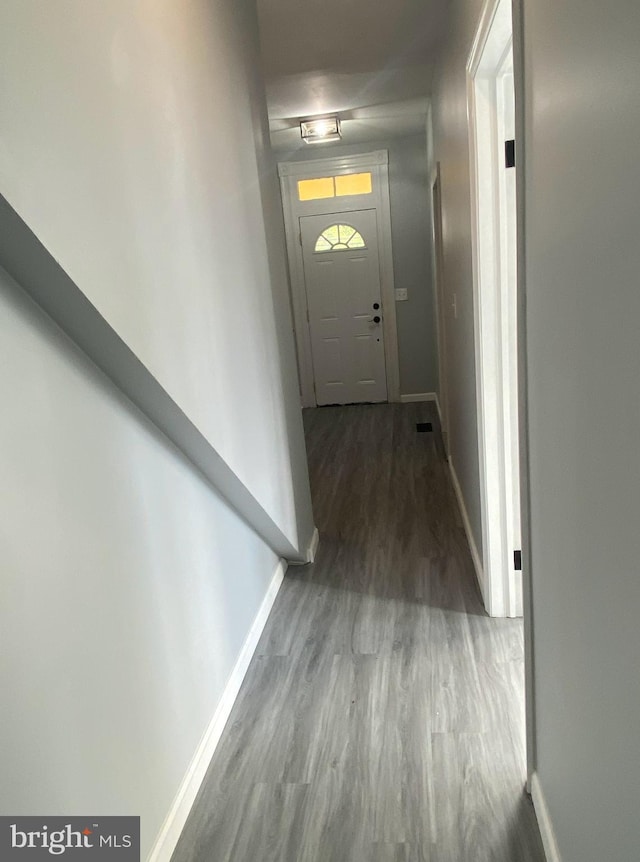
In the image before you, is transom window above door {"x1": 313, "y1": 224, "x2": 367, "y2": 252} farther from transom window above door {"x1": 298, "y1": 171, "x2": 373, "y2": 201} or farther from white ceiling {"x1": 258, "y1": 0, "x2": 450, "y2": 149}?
white ceiling {"x1": 258, "y1": 0, "x2": 450, "y2": 149}

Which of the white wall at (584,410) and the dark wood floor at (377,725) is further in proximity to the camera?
the dark wood floor at (377,725)

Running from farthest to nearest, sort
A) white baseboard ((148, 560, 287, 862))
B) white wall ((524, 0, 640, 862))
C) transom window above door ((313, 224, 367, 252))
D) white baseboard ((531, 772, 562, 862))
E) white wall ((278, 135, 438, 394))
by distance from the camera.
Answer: transom window above door ((313, 224, 367, 252)) → white wall ((278, 135, 438, 394)) → white baseboard ((148, 560, 287, 862)) → white baseboard ((531, 772, 562, 862)) → white wall ((524, 0, 640, 862))

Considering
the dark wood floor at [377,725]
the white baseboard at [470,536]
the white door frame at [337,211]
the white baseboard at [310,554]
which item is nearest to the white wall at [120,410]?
the dark wood floor at [377,725]

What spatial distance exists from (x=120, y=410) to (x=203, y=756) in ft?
3.58

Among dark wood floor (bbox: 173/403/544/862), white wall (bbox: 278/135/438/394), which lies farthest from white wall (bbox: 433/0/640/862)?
white wall (bbox: 278/135/438/394)

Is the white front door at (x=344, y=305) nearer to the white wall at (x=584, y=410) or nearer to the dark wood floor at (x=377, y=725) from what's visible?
the dark wood floor at (x=377, y=725)

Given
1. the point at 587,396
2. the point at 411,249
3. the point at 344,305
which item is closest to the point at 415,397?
the point at 344,305

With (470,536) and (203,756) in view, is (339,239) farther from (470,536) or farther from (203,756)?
(203,756)

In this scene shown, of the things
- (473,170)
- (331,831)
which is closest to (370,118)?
(473,170)

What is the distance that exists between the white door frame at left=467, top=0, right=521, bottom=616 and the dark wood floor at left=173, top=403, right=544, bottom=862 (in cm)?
23

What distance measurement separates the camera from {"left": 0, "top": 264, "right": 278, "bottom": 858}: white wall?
1.06 m

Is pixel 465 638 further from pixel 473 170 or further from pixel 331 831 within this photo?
pixel 473 170

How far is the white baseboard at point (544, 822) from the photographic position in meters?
1.35

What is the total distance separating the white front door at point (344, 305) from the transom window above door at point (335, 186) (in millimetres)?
196
